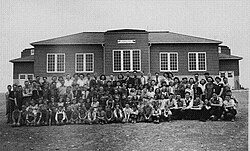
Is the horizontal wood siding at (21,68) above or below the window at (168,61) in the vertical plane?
below

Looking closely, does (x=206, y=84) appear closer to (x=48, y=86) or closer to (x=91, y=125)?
(x=91, y=125)

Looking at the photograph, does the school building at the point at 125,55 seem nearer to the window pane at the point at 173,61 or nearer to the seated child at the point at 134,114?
the window pane at the point at 173,61

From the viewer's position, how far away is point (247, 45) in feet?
13.3

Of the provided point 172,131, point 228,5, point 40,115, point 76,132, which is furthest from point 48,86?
point 228,5

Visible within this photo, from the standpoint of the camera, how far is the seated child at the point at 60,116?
4.15 m

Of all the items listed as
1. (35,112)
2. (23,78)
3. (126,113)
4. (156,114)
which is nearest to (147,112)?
(156,114)

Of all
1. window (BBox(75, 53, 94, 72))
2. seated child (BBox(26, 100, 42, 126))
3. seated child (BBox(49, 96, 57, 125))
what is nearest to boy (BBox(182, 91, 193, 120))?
window (BBox(75, 53, 94, 72))

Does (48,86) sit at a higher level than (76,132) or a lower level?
higher

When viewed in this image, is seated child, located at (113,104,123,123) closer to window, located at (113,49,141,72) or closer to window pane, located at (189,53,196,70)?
window, located at (113,49,141,72)

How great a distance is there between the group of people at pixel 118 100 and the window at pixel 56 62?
10 centimetres

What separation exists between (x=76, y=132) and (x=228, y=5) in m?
1.98

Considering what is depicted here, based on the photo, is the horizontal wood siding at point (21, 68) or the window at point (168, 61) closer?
the horizontal wood siding at point (21, 68)

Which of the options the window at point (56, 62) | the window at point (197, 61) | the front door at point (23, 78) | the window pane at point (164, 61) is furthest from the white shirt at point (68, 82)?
the window at point (197, 61)

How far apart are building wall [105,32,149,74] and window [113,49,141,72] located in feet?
0.14
